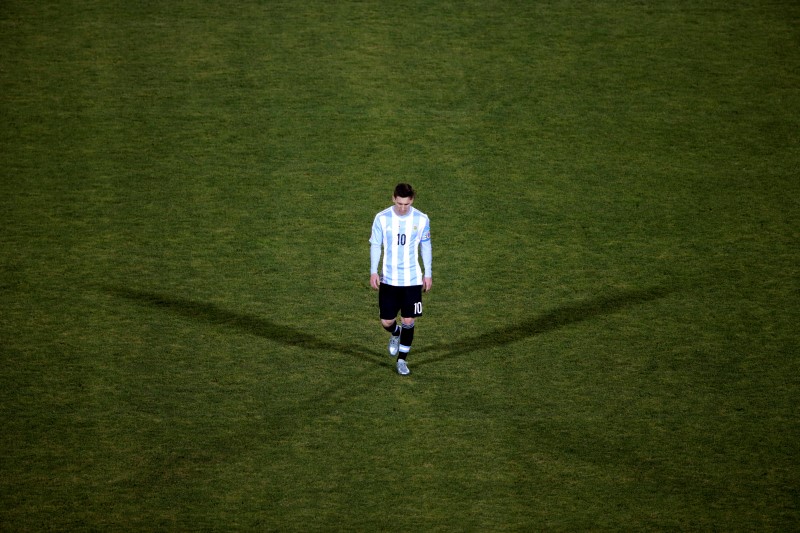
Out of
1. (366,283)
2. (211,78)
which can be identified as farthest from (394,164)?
(211,78)

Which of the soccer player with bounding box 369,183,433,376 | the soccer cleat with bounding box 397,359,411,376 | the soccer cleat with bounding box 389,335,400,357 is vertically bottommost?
the soccer cleat with bounding box 397,359,411,376

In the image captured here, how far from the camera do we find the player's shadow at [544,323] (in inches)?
345

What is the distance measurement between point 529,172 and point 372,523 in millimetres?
5609

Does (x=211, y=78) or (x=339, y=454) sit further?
(x=211, y=78)

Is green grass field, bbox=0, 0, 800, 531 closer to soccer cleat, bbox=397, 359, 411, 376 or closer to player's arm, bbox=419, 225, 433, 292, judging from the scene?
soccer cleat, bbox=397, 359, 411, 376

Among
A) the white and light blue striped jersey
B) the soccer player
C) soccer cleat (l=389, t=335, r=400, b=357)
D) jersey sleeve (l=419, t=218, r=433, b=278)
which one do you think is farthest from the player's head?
soccer cleat (l=389, t=335, r=400, b=357)

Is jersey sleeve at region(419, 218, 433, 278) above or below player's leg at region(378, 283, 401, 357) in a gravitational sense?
above

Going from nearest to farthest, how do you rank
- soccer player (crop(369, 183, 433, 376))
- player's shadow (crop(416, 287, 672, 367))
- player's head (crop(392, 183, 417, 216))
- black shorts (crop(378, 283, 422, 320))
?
player's head (crop(392, 183, 417, 216)), soccer player (crop(369, 183, 433, 376)), black shorts (crop(378, 283, 422, 320)), player's shadow (crop(416, 287, 672, 367))

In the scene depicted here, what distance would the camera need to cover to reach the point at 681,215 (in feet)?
34.8

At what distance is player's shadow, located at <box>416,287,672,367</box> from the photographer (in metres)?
8.76

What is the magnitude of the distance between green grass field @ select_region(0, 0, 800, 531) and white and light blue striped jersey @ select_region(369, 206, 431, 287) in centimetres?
110

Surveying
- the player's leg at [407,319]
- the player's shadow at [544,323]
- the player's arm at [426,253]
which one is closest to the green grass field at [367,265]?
the player's shadow at [544,323]

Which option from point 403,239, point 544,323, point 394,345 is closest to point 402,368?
point 394,345

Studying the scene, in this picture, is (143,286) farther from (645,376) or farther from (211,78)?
(645,376)
